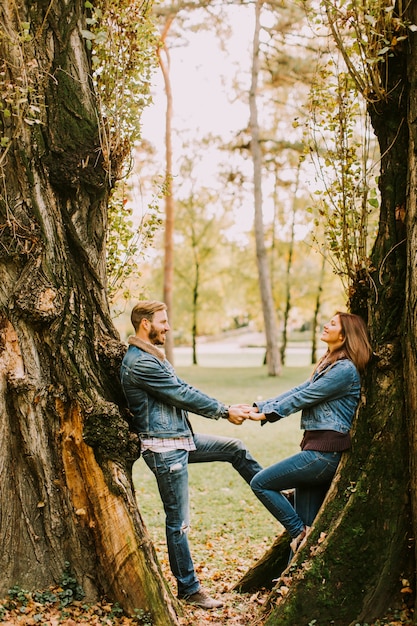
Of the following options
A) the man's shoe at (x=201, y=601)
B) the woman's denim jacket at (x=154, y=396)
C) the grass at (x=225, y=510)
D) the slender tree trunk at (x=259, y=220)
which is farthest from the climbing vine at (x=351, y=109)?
the slender tree trunk at (x=259, y=220)

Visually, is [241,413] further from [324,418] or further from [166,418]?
[324,418]

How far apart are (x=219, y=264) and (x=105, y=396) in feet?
105

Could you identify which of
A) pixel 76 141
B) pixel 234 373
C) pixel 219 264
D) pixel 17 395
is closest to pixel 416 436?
pixel 17 395

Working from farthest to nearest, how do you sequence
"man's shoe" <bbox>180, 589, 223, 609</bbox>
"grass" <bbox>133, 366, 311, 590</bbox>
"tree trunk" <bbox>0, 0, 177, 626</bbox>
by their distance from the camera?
1. "grass" <bbox>133, 366, 311, 590</bbox>
2. "man's shoe" <bbox>180, 589, 223, 609</bbox>
3. "tree trunk" <bbox>0, 0, 177, 626</bbox>

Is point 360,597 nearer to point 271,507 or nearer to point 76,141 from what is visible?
point 271,507

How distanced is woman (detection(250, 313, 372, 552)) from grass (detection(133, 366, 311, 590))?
163 cm

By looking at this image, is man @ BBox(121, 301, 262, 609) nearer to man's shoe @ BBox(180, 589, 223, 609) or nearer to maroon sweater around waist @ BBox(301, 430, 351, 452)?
man's shoe @ BBox(180, 589, 223, 609)

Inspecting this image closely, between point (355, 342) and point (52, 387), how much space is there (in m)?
2.24

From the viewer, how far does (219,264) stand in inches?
1438

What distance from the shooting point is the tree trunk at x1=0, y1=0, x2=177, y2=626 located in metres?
4.41

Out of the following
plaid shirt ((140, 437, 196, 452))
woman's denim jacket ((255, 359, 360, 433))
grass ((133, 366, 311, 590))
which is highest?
woman's denim jacket ((255, 359, 360, 433))

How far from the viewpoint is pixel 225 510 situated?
8617mm

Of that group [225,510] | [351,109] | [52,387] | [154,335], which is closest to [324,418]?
[154,335]

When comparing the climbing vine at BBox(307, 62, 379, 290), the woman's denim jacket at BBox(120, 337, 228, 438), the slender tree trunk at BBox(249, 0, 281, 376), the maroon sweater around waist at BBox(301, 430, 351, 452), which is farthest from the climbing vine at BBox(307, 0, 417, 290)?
the slender tree trunk at BBox(249, 0, 281, 376)
